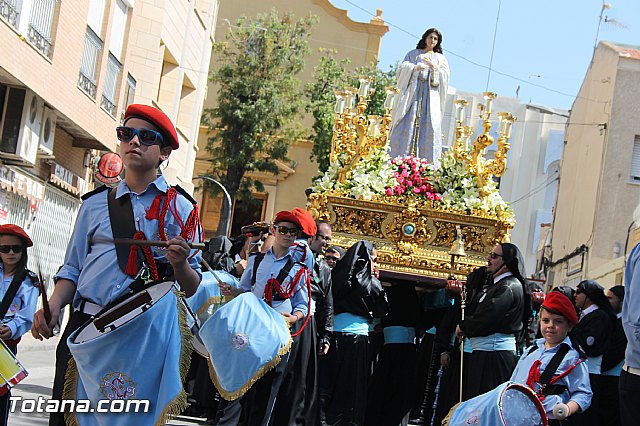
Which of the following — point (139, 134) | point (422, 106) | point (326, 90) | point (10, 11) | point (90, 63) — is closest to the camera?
point (139, 134)

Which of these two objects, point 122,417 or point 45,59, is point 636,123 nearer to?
point 45,59

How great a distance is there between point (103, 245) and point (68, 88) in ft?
50.1

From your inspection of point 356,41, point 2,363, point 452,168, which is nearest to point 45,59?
point 452,168

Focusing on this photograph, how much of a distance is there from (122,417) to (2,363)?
1480 mm

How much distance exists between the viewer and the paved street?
9031 millimetres

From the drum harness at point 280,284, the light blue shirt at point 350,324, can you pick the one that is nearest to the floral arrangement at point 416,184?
the light blue shirt at point 350,324

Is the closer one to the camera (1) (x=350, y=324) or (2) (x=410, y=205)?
(1) (x=350, y=324)

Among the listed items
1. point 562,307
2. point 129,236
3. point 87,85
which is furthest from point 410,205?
point 87,85

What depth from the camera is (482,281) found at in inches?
398

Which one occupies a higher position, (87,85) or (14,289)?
(87,85)

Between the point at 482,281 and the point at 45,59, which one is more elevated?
the point at 45,59

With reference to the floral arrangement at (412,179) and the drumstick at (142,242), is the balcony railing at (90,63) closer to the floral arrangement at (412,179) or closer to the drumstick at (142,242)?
the floral arrangement at (412,179)

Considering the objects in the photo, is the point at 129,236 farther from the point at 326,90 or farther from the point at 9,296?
the point at 326,90

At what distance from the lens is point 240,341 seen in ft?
24.4
